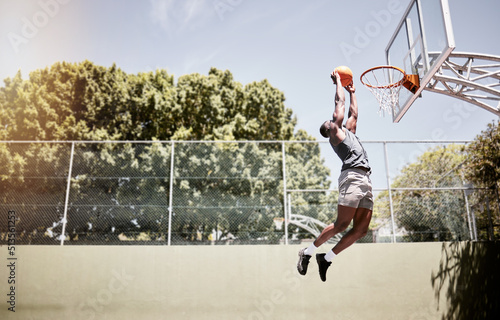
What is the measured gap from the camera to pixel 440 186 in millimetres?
6840

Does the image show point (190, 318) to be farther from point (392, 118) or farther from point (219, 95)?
point (219, 95)

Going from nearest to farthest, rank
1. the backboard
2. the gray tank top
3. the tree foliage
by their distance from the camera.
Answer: the gray tank top < the backboard < the tree foliage

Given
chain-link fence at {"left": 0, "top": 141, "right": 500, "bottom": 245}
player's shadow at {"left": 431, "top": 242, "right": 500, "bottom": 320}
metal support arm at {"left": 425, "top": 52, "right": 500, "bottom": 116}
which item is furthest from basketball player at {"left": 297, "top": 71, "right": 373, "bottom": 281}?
player's shadow at {"left": 431, "top": 242, "right": 500, "bottom": 320}

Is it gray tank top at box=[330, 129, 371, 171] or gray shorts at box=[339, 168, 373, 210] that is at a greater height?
gray tank top at box=[330, 129, 371, 171]

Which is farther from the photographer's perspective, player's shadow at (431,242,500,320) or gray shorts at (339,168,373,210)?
player's shadow at (431,242,500,320)

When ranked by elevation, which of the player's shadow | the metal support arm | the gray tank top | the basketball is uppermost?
the metal support arm

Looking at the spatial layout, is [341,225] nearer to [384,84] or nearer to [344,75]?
[344,75]

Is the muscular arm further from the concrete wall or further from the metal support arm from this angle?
the concrete wall

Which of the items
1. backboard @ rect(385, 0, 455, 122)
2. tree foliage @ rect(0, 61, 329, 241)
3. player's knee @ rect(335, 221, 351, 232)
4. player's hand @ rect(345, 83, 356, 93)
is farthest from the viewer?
tree foliage @ rect(0, 61, 329, 241)

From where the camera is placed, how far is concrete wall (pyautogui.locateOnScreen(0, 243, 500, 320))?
19.6 feet

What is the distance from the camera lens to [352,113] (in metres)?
3.17

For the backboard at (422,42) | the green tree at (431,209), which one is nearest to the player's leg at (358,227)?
the backboard at (422,42)

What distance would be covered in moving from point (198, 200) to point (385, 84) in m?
3.97

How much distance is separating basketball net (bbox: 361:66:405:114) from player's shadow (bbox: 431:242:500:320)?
3278mm
